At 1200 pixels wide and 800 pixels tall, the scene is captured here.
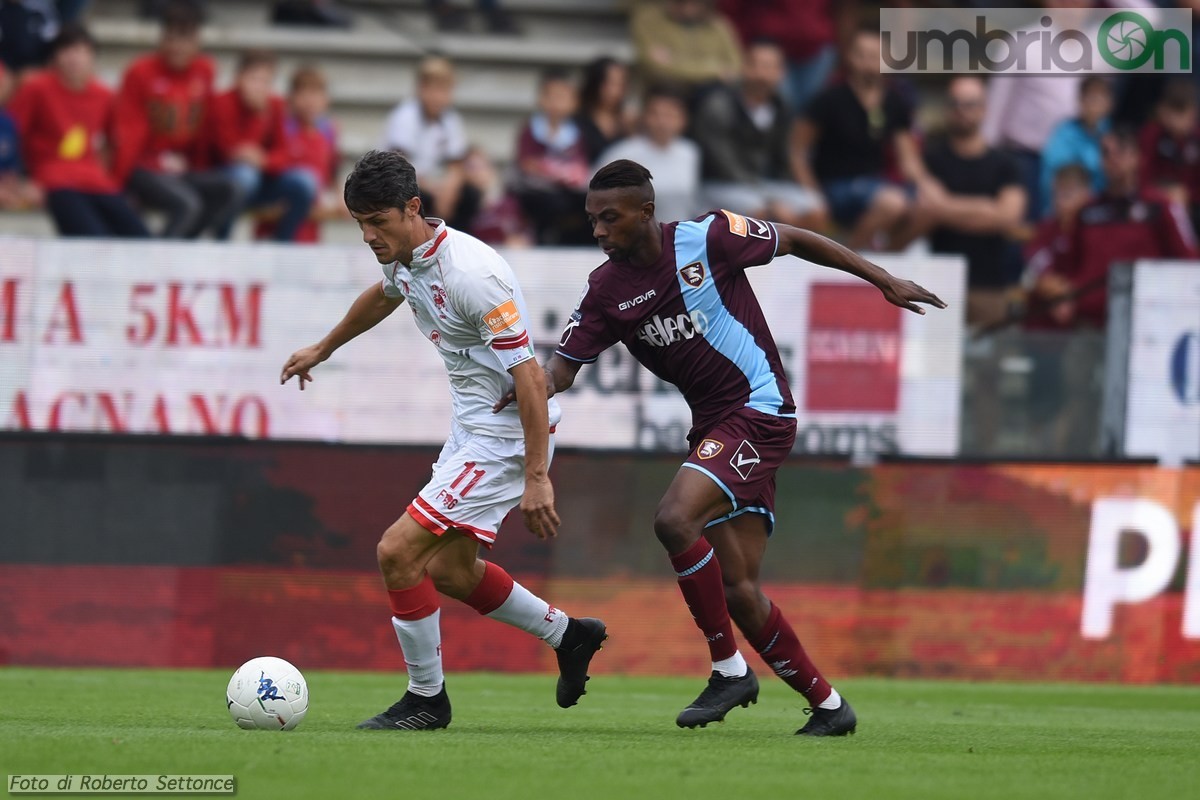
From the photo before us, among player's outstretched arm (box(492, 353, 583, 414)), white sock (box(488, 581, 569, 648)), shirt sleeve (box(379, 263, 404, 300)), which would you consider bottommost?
white sock (box(488, 581, 569, 648))

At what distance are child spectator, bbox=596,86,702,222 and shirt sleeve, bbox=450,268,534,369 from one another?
6.98 m

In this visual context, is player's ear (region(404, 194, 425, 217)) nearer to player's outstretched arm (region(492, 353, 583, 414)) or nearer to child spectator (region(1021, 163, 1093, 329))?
player's outstretched arm (region(492, 353, 583, 414))

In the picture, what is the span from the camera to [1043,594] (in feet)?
36.1

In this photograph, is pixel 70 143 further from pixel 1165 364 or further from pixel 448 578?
pixel 1165 364

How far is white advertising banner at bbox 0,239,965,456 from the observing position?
452 inches

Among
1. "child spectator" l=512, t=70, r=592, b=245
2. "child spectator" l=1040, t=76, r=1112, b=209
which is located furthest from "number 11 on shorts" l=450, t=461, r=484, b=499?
"child spectator" l=1040, t=76, r=1112, b=209

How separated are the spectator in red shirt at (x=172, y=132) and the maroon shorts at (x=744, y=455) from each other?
6856mm

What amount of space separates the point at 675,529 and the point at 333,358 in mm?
5481

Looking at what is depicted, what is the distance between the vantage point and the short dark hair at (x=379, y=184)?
21.4ft

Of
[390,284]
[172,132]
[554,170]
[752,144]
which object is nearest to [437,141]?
[554,170]

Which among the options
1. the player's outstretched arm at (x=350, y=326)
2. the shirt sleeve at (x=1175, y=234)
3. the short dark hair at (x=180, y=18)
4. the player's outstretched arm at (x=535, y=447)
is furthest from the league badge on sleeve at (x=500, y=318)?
the shirt sleeve at (x=1175, y=234)

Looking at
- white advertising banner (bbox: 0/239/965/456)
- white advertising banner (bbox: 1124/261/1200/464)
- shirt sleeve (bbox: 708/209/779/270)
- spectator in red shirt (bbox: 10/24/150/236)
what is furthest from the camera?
spectator in red shirt (bbox: 10/24/150/236)

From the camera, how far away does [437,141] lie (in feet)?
44.7

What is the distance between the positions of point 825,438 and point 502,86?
21.3ft
